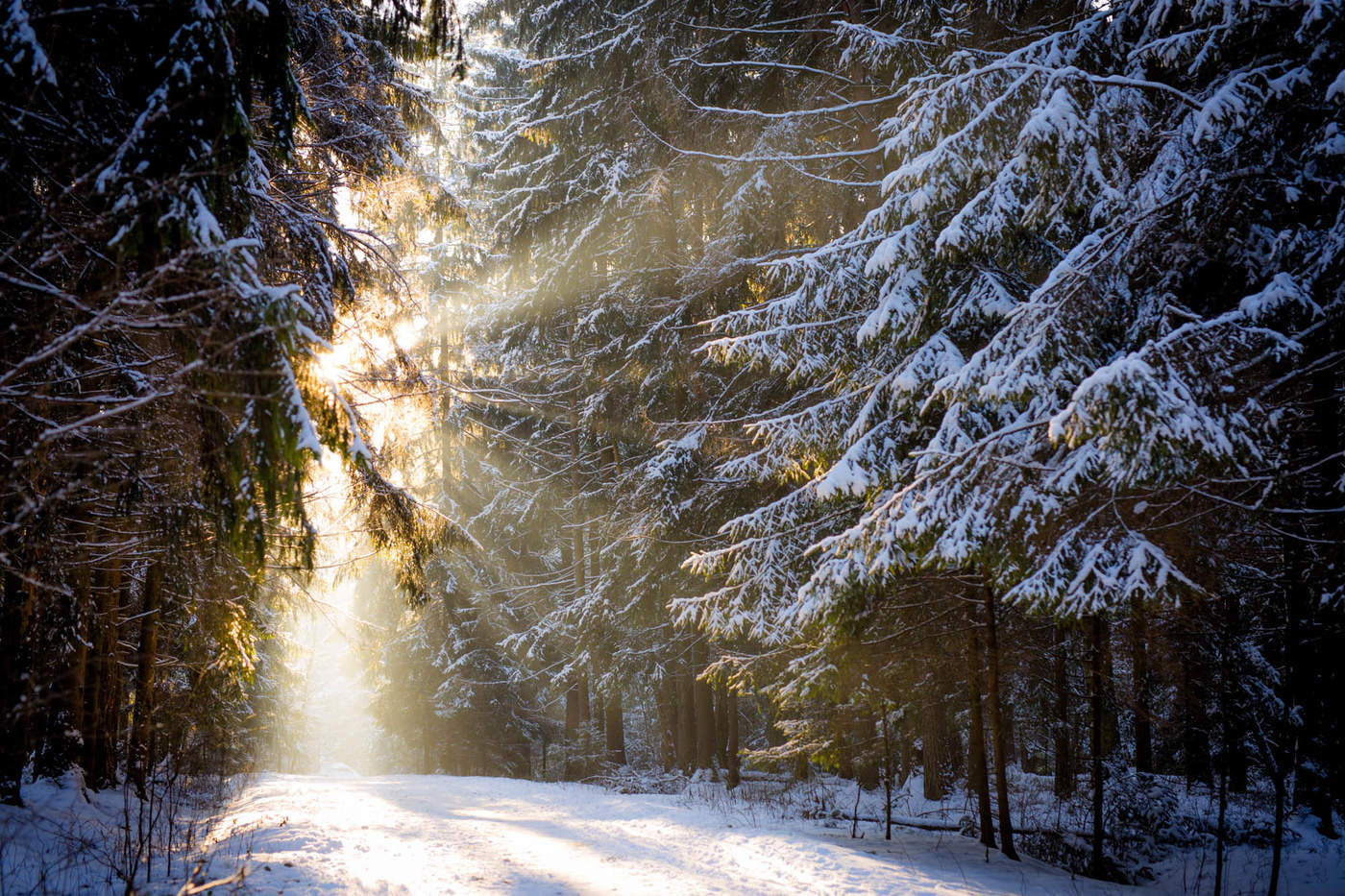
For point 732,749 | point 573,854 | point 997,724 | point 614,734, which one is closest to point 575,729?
point 614,734

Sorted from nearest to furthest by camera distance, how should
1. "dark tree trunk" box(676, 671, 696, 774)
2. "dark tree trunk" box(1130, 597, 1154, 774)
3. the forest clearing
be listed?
the forest clearing
"dark tree trunk" box(1130, 597, 1154, 774)
"dark tree trunk" box(676, 671, 696, 774)

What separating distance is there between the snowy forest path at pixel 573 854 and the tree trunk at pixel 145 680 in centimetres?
112

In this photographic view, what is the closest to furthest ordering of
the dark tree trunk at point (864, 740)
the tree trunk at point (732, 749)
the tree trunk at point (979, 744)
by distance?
1. the tree trunk at point (979, 744)
2. the dark tree trunk at point (864, 740)
3. the tree trunk at point (732, 749)

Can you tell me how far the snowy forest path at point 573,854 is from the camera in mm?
5609

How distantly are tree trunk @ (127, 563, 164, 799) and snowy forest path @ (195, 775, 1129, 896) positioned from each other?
3.66 feet

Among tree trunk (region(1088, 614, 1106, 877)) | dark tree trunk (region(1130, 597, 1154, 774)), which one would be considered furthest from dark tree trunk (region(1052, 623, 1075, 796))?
dark tree trunk (region(1130, 597, 1154, 774))

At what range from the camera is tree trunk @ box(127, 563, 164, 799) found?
614 cm

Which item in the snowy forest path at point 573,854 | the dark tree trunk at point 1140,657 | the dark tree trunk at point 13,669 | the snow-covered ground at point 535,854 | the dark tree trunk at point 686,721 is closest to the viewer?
the dark tree trunk at point 13,669

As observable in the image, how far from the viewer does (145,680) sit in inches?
261

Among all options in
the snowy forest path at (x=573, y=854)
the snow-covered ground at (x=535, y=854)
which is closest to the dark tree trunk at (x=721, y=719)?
the snow-covered ground at (x=535, y=854)

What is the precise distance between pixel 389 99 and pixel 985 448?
793 cm

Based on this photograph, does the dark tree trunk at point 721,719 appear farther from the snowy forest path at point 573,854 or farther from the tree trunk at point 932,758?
the snowy forest path at point 573,854

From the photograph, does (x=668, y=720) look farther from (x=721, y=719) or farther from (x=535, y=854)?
(x=535, y=854)

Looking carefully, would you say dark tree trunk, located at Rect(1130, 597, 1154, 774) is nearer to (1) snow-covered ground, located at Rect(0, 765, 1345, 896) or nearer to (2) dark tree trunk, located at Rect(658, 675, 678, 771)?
(1) snow-covered ground, located at Rect(0, 765, 1345, 896)
